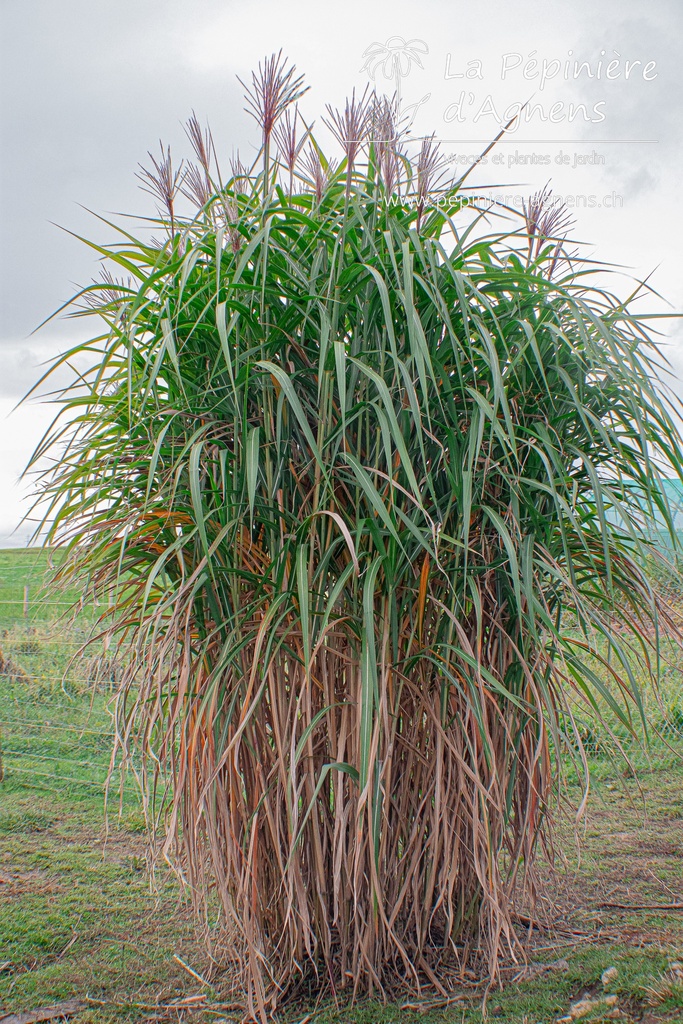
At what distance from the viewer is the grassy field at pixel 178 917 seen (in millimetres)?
1670

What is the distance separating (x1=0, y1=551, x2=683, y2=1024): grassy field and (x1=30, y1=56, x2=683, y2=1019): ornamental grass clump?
18cm

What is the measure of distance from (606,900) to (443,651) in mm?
1210

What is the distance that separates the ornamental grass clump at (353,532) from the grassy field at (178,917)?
0.59 feet

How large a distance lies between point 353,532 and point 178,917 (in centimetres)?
150

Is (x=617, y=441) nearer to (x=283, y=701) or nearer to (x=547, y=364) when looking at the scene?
(x=547, y=364)

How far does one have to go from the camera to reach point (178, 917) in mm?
2268

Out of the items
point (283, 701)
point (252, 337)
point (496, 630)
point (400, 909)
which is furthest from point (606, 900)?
point (252, 337)

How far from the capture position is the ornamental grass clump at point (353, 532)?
1.47 metres

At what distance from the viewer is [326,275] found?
154 cm

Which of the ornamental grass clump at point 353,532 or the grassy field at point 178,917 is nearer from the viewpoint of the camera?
the ornamental grass clump at point 353,532

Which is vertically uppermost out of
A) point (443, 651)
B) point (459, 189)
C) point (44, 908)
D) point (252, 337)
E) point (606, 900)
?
point (459, 189)

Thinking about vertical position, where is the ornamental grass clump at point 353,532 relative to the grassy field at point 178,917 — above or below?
above

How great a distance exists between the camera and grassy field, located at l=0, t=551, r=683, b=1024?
1670mm

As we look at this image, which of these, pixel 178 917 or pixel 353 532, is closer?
pixel 353 532
